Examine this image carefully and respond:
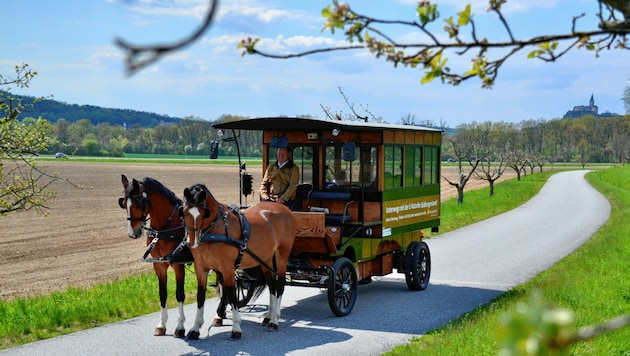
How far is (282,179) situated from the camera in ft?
43.9

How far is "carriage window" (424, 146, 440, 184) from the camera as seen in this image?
1585 cm

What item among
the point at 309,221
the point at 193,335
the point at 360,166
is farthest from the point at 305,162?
the point at 193,335

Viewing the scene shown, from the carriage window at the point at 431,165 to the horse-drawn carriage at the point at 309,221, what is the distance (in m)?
0.06

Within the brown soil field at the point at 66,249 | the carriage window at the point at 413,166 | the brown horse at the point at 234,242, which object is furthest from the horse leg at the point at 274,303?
the brown soil field at the point at 66,249

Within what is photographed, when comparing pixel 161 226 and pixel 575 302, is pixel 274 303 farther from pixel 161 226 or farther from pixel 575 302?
pixel 575 302

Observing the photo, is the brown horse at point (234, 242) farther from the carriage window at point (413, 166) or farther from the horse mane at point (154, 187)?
the carriage window at point (413, 166)

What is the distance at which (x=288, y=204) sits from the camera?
13438mm

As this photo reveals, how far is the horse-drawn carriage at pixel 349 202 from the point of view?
12.5 meters

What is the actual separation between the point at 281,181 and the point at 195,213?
9.57 feet

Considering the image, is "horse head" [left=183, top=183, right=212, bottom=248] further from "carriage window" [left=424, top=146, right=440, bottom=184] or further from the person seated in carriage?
"carriage window" [left=424, top=146, right=440, bottom=184]

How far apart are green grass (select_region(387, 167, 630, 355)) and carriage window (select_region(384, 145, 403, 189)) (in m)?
2.55

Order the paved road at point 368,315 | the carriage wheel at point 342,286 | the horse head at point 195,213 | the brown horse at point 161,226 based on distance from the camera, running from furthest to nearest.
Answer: the carriage wheel at point 342,286, the brown horse at point 161,226, the horse head at point 195,213, the paved road at point 368,315

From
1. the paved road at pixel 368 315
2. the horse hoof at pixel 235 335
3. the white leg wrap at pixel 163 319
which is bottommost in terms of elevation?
the paved road at pixel 368 315

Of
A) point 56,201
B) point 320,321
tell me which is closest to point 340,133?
point 320,321
